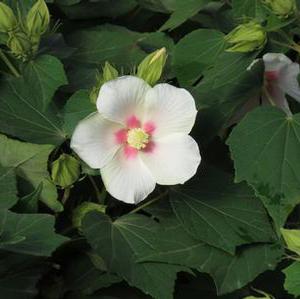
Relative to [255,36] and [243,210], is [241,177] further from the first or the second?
[255,36]

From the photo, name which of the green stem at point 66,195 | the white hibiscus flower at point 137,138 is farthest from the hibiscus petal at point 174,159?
the green stem at point 66,195

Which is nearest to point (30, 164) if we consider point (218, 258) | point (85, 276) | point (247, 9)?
point (85, 276)

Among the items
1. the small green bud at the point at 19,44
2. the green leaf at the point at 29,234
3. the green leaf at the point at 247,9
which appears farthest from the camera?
the green leaf at the point at 247,9

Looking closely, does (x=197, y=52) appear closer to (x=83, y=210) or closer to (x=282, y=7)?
(x=282, y=7)

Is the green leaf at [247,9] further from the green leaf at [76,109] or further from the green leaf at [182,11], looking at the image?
the green leaf at [76,109]

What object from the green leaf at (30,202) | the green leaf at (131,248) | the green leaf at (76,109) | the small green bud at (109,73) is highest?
the small green bud at (109,73)

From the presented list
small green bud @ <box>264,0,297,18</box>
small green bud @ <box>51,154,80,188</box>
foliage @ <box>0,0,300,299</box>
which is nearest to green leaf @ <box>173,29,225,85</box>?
foliage @ <box>0,0,300,299</box>

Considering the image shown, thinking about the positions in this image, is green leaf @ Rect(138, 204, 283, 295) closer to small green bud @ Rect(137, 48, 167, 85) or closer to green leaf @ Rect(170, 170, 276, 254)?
green leaf @ Rect(170, 170, 276, 254)
